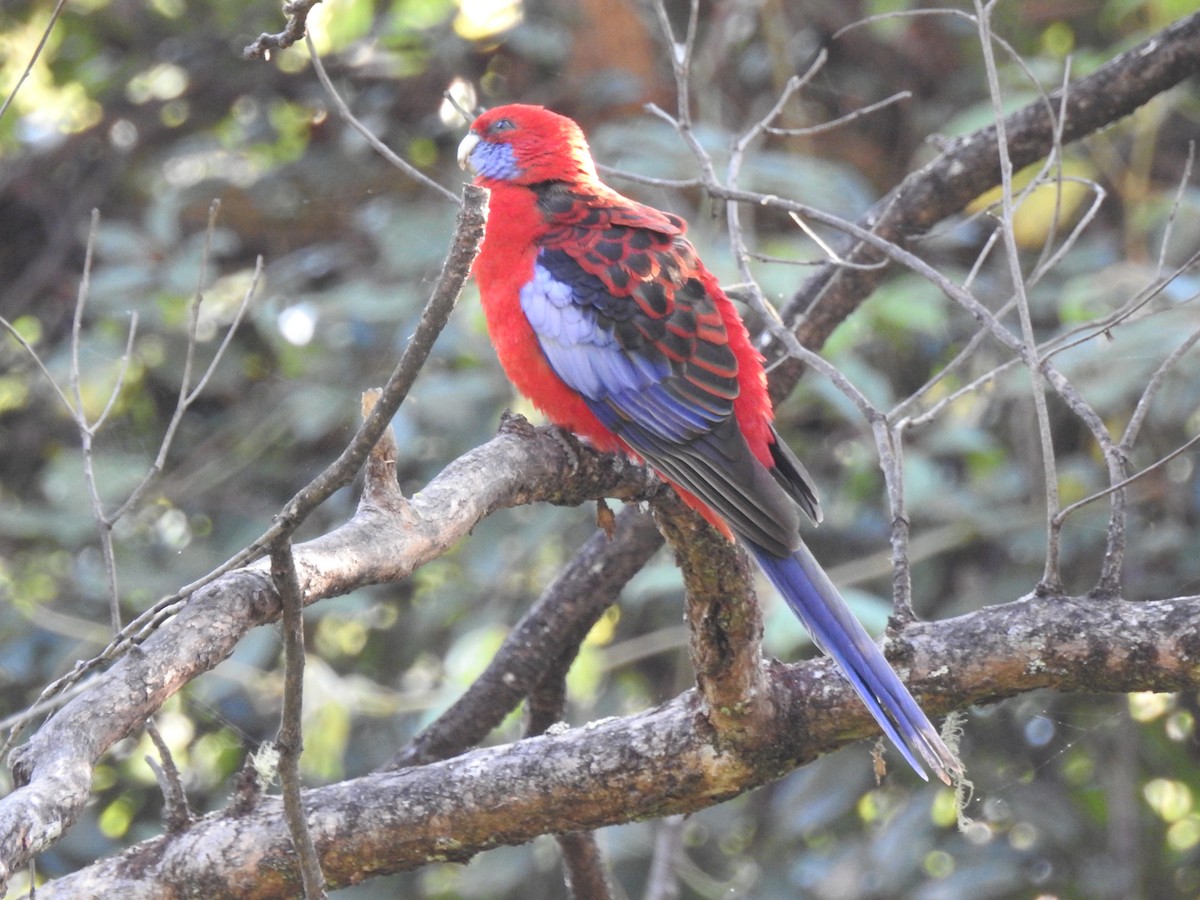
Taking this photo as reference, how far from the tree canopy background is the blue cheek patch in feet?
1.94

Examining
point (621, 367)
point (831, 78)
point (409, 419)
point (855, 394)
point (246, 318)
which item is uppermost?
point (831, 78)

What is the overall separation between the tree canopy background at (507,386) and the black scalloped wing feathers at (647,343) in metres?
0.34

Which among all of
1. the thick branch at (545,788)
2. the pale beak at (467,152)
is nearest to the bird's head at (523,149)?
the pale beak at (467,152)

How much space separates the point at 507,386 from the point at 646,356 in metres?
1.25

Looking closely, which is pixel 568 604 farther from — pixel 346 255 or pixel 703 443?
pixel 346 255

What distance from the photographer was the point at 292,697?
148cm

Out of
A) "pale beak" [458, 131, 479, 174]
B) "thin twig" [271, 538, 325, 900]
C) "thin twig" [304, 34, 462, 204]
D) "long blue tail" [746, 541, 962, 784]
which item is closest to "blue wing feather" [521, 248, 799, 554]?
"long blue tail" [746, 541, 962, 784]

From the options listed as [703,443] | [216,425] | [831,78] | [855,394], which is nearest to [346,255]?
[216,425]

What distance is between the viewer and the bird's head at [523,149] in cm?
313

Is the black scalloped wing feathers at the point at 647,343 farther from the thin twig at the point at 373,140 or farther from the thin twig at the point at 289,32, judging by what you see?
the thin twig at the point at 289,32

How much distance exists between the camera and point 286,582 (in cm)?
143

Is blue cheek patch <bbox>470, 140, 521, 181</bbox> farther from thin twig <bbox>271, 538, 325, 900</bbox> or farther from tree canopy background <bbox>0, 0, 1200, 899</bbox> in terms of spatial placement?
thin twig <bbox>271, 538, 325, 900</bbox>

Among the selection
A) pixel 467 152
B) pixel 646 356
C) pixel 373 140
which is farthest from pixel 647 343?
pixel 467 152

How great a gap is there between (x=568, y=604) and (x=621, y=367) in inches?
23.1
